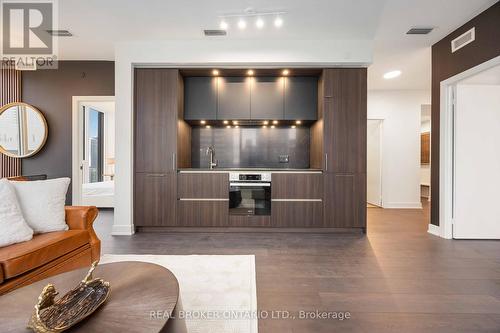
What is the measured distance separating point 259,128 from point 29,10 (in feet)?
11.4

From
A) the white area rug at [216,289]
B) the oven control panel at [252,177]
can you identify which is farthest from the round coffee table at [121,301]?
the oven control panel at [252,177]

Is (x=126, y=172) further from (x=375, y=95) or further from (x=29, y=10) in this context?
(x=375, y=95)

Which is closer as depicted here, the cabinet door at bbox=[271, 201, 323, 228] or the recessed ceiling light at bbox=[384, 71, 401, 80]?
the cabinet door at bbox=[271, 201, 323, 228]

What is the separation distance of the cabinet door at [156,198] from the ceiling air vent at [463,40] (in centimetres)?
436

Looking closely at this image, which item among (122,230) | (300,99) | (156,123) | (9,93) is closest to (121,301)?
(122,230)

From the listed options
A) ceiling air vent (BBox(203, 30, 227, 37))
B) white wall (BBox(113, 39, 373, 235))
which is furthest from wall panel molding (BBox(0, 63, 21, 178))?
ceiling air vent (BBox(203, 30, 227, 37))

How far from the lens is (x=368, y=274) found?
7.87ft

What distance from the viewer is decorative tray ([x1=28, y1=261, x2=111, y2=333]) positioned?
3.12 feet

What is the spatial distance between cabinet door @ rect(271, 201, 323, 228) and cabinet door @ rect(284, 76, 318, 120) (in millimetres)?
1388

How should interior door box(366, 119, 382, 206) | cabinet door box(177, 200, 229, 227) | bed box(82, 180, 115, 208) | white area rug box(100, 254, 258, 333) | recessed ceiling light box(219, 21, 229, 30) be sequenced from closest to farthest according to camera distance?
white area rug box(100, 254, 258, 333)
recessed ceiling light box(219, 21, 229, 30)
cabinet door box(177, 200, 229, 227)
bed box(82, 180, 115, 208)
interior door box(366, 119, 382, 206)

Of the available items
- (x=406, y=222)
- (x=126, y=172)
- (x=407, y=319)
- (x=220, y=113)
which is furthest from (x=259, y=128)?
(x=407, y=319)

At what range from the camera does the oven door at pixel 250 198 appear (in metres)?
3.86

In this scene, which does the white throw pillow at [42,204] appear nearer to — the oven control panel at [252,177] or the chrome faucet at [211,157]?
the oven control panel at [252,177]

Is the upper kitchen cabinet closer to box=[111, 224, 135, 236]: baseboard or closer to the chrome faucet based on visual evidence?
the chrome faucet
